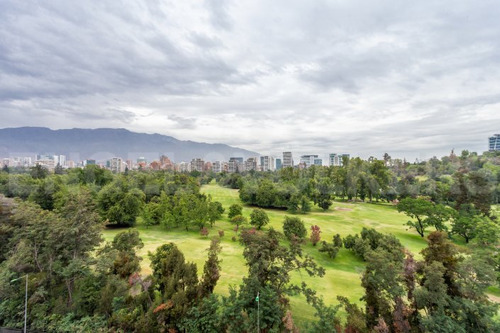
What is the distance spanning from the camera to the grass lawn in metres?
14.2

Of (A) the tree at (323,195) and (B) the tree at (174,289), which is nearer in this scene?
(B) the tree at (174,289)

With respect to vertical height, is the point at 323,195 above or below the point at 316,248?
above

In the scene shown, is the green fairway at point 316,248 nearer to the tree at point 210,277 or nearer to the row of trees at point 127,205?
the row of trees at point 127,205

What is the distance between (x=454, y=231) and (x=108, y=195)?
40.2m

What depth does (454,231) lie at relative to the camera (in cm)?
2447

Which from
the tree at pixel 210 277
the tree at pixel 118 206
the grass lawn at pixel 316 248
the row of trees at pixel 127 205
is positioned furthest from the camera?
the tree at pixel 118 206

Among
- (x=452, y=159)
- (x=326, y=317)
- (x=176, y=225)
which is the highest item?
(x=452, y=159)

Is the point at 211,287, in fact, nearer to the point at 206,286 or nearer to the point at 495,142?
the point at 206,286

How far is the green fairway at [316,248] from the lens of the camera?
1422cm

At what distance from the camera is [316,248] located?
71.9ft

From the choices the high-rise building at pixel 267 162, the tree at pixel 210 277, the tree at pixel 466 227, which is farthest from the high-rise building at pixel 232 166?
the tree at pixel 210 277

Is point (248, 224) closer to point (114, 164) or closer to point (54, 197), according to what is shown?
point (54, 197)

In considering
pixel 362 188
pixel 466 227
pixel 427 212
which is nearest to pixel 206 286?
pixel 427 212

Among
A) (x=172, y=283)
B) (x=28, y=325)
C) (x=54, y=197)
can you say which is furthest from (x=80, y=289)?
(x=54, y=197)
